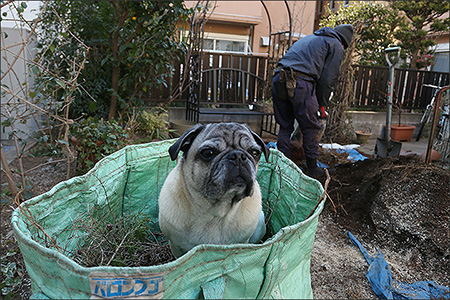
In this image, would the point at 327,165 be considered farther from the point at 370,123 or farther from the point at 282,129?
the point at 370,123

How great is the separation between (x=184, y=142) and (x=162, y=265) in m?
0.92

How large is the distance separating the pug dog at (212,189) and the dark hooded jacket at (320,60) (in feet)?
7.46

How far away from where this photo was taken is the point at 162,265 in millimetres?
1033

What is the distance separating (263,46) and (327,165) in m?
8.27

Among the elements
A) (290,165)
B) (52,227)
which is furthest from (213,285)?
(290,165)

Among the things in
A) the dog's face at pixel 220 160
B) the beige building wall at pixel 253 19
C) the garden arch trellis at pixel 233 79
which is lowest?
the dog's face at pixel 220 160

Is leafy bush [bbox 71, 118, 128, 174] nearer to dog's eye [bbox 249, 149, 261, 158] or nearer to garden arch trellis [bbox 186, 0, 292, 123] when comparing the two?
dog's eye [bbox 249, 149, 261, 158]

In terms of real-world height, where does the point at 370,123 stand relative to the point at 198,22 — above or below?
below

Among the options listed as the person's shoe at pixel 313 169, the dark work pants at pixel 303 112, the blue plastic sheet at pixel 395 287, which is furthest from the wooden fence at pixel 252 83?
the blue plastic sheet at pixel 395 287

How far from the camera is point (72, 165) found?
404cm

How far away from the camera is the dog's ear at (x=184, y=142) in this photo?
1779mm

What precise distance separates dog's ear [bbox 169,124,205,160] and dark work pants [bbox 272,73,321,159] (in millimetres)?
2254

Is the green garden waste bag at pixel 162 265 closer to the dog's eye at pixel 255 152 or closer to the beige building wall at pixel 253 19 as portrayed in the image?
the dog's eye at pixel 255 152

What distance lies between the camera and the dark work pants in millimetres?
3891
